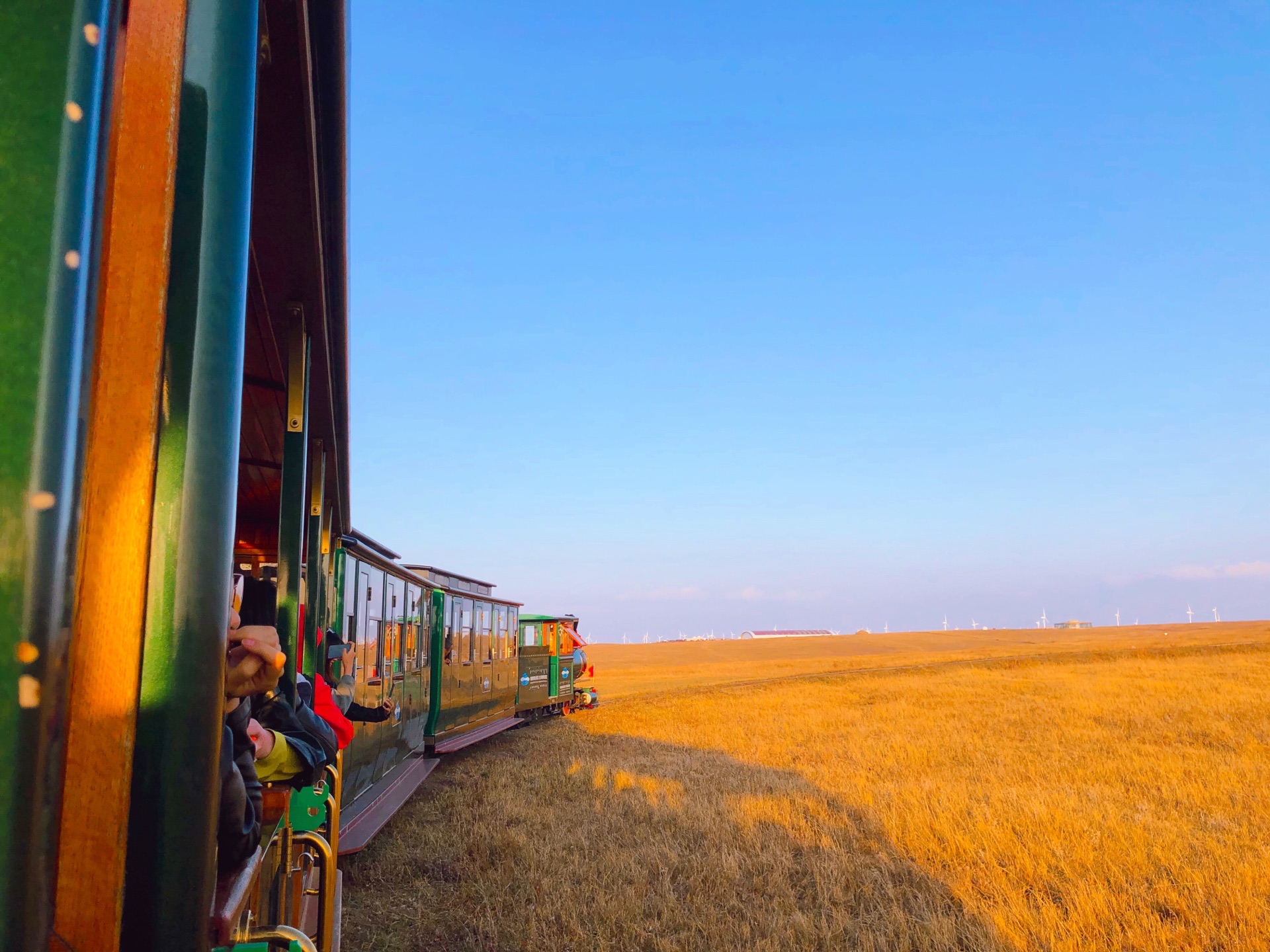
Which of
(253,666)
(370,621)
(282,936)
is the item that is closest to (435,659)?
(370,621)

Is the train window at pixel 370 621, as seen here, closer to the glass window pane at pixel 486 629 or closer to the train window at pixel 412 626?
the train window at pixel 412 626

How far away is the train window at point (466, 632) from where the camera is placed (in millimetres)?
12359

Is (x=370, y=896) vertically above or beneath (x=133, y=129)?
beneath

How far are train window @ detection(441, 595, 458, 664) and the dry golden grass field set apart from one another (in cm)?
159

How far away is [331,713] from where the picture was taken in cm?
357

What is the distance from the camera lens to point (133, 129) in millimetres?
985

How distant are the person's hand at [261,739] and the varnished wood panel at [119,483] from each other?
4.42ft

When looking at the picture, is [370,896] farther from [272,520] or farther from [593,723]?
[593,723]

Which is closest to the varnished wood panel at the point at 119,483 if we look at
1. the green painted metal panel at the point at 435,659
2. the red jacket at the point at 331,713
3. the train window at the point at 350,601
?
the red jacket at the point at 331,713

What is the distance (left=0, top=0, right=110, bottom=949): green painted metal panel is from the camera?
774mm

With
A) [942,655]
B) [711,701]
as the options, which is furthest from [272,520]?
[942,655]

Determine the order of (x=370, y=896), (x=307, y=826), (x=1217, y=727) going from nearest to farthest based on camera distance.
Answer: (x=307, y=826)
(x=370, y=896)
(x=1217, y=727)

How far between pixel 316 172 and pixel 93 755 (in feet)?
5.32

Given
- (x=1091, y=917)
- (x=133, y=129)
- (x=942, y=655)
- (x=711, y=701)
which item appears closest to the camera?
(x=133, y=129)
